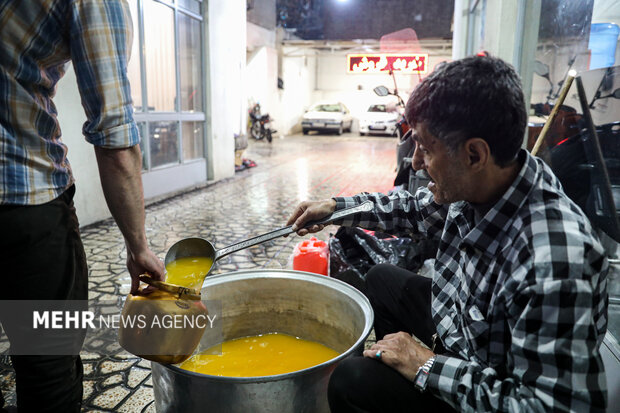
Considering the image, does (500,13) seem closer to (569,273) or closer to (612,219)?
(612,219)

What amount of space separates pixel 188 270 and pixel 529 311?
1.25m

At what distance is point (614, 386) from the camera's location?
1600 millimetres

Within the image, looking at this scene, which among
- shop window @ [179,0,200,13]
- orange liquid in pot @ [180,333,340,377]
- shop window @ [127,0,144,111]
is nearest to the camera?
orange liquid in pot @ [180,333,340,377]

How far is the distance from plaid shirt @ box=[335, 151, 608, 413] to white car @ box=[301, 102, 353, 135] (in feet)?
62.0

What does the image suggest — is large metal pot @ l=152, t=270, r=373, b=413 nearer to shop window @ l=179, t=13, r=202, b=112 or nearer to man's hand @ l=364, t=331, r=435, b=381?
man's hand @ l=364, t=331, r=435, b=381

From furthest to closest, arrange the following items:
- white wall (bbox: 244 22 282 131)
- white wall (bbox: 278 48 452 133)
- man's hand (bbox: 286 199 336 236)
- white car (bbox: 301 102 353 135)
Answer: white wall (bbox: 278 48 452 133) < white car (bbox: 301 102 353 135) < white wall (bbox: 244 22 282 131) < man's hand (bbox: 286 199 336 236)

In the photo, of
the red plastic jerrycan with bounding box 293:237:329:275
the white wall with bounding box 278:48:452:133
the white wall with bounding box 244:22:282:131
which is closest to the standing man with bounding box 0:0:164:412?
the red plastic jerrycan with bounding box 293:237:329:275

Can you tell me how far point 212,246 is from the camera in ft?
6.05

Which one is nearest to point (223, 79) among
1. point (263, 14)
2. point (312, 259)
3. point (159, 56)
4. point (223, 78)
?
point (223, 78)

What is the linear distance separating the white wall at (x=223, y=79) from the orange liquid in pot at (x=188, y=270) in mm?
6247

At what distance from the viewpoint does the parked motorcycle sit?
17.1 metres

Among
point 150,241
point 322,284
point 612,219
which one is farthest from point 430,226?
point 150,241

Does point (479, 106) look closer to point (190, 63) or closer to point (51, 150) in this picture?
point (51, 150)

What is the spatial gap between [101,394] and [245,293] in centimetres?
85
